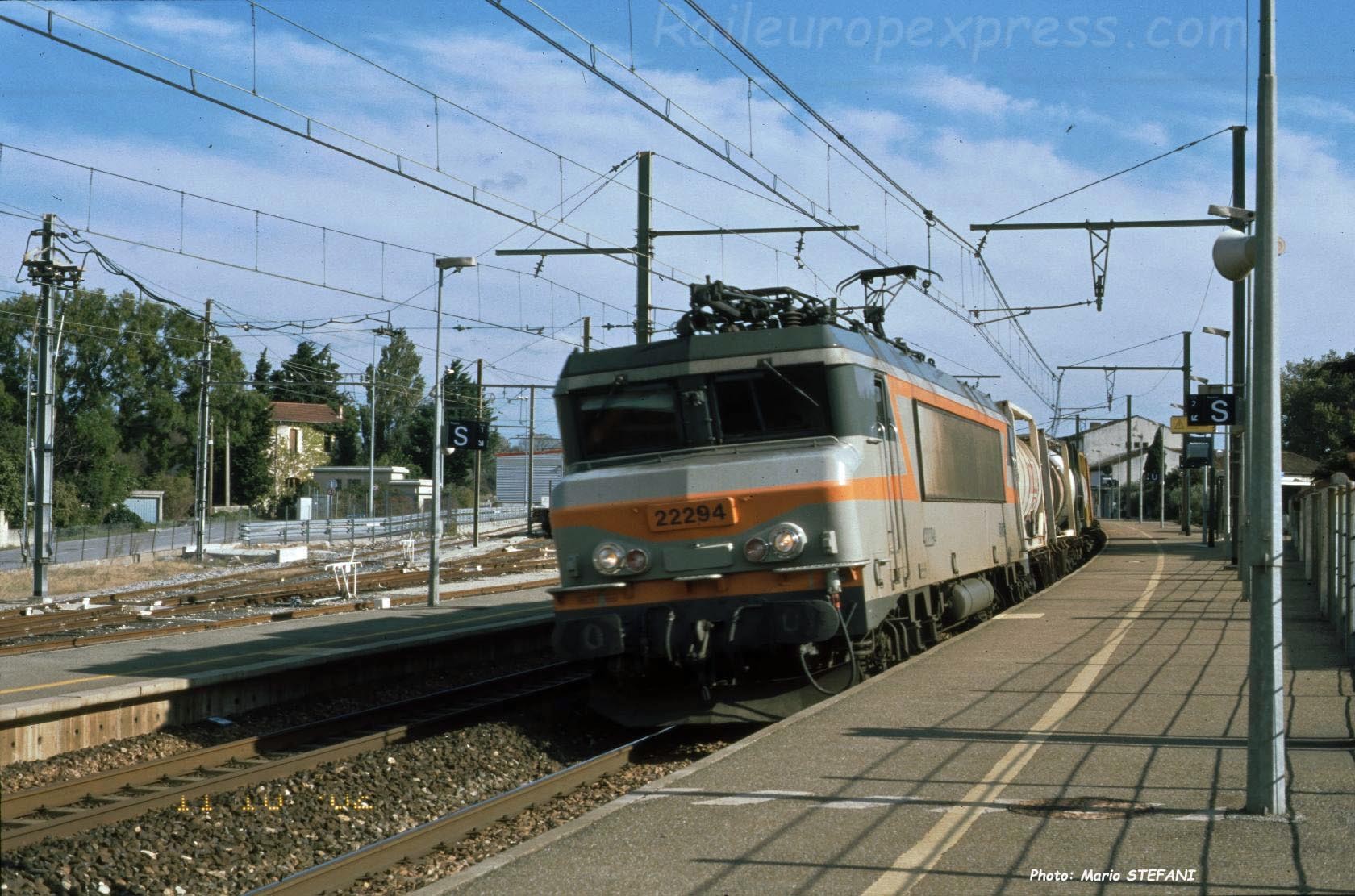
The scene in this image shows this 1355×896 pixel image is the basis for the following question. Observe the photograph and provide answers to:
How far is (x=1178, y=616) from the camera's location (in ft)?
62.5

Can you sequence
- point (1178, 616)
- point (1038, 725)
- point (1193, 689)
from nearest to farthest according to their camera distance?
point (1038, 725) → point (1193, 689) → point (1178, 616)

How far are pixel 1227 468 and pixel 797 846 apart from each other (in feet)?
94.4

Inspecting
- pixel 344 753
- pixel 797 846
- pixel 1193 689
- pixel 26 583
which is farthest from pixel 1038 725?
pixel 26 583

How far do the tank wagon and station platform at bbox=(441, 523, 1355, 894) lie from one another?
802 millimetres

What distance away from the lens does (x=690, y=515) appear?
449 inches

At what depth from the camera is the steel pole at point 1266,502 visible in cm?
748

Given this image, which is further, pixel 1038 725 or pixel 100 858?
pixel 1038 725

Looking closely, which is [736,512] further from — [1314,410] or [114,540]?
[1314,410]

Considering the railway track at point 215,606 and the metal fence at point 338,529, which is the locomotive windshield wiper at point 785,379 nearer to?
the railway track at point 215,606

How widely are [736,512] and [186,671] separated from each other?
6083 millimetres

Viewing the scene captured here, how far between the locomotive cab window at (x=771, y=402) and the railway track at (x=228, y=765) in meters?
3.84

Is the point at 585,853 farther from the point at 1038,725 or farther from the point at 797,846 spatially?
the point at 1038,725

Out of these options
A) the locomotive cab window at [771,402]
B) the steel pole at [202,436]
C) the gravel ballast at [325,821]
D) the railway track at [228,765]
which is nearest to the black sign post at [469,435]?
the railway track at [228,765]

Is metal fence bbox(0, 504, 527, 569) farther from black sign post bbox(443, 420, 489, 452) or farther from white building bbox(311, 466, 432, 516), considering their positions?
black sign post bbox(443, 420, 489, 452)
